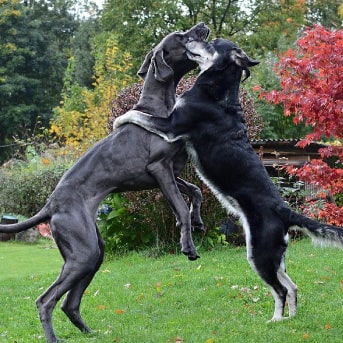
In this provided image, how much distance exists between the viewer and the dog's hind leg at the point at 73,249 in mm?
4953

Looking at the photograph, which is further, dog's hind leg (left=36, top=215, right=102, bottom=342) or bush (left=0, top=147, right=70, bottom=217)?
bush (left=0, top=147, right=70, bottom=217)

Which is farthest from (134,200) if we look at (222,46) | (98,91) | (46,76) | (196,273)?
(46,76)

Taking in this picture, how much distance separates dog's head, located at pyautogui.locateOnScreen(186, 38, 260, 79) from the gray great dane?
0.12 m

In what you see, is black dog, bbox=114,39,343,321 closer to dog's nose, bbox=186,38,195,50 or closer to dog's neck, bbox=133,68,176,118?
dog's nose, bbox=186,38,195,50

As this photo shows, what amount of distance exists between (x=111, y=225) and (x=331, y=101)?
541 cm

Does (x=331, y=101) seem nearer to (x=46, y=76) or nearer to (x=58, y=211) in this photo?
(x=58, y=211)

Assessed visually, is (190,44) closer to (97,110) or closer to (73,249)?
(73,249)

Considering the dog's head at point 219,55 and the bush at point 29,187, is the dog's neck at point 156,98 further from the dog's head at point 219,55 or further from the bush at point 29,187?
the bush at point 29,187

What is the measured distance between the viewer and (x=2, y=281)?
32.6ft

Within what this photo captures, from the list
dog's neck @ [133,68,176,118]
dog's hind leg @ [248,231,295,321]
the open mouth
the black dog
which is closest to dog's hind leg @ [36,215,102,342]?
the black dog

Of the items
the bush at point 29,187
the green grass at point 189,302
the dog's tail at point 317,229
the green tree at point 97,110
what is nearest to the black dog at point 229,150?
the dog's tail at point 317,229

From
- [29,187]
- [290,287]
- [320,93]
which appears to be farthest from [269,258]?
[29,187]

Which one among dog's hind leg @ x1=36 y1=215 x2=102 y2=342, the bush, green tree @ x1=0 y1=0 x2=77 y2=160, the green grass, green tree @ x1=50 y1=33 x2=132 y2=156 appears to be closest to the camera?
dog's hind leg @ x1=36 y1=215 x2=102 y2=342

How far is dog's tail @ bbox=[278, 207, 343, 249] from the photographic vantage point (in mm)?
5090
